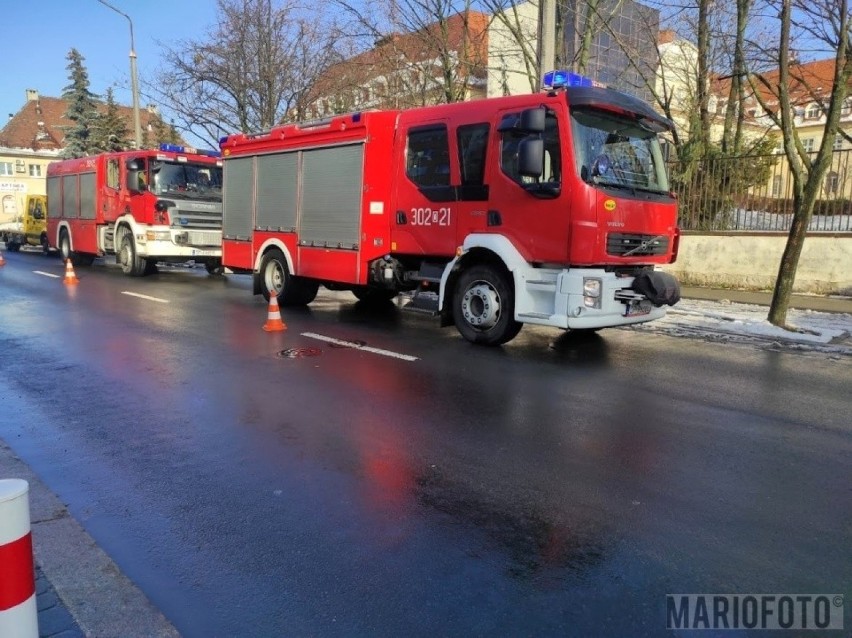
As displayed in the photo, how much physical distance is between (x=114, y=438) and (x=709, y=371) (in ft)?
19.3

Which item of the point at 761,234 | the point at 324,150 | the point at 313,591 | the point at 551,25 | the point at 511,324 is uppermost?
the point at 551,25

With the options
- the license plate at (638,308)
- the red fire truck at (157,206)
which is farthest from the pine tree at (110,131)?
the license plate at (638,308)

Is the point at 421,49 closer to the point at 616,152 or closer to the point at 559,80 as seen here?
the point at 559,80

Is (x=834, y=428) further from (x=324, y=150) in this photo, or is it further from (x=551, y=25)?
(x=551, y=25)

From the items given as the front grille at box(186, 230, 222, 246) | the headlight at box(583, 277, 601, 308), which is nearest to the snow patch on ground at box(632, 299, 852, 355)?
the headlight at box(583, 277, 601, 308)

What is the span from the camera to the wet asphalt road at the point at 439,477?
2924mm

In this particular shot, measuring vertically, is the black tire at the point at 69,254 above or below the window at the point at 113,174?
below

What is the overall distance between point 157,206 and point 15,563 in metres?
14.9

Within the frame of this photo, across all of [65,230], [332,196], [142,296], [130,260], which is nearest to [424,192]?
[332,196]

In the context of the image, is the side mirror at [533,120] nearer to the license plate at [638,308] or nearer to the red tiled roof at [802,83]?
A: the license plate at [638,308]

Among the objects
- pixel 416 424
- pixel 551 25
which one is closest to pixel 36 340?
pixel 416 424

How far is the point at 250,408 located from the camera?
18.4ft

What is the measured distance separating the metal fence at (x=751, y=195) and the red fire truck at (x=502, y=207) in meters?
5.94

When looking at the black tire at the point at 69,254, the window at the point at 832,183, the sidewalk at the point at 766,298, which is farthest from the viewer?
the black tire at the point at 69,254
